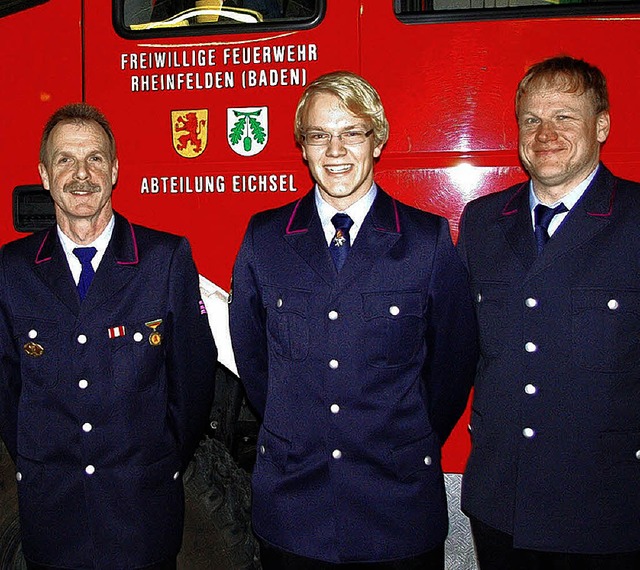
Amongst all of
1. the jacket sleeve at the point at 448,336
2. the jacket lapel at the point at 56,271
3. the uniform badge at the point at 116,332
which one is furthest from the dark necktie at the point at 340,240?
the jacket lapel at the point at 56,271

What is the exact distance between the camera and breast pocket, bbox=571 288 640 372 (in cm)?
207

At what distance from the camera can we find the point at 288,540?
84.7 inches

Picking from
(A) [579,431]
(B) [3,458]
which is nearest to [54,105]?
(B) [3,458]

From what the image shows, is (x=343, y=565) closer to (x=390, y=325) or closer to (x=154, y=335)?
(x=390, y=325)

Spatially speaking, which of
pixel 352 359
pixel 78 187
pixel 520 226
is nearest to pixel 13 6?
pixel 78 187

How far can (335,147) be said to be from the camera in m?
2.15

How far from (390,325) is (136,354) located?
685 millimetres

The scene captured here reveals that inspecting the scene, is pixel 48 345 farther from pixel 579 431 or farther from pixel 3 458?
pixel 579 431

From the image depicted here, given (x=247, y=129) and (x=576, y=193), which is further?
(x=247, y=129)

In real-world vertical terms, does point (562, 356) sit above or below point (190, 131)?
below

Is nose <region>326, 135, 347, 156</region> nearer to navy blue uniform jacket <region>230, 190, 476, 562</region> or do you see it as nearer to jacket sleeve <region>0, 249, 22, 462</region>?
navy blue uniform jacket <region>230, 190, 476, 562</region>

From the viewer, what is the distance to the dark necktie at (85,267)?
2283 mm

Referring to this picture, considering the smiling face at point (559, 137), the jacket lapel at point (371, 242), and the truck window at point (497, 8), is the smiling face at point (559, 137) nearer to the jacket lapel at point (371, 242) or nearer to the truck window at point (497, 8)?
the jacket lapel at point (371, 242)

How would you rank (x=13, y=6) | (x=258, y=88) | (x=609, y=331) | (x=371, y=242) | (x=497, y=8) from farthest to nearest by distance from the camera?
(x=13, y=6) < (x=258, y=88) < (x=497, y=8) < (x=371, y=242) < (x=609, y=331)
